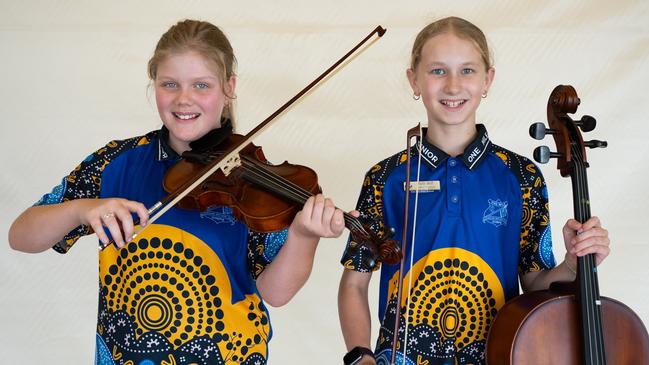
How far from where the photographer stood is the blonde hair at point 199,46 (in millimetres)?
1809

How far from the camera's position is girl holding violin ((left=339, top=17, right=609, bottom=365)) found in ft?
5.91

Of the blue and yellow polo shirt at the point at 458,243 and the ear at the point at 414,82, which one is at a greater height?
the ear at the point at 414,82

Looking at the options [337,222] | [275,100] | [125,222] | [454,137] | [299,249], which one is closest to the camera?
[125,222]

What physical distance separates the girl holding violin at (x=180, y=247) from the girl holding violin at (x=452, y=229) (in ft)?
0.64

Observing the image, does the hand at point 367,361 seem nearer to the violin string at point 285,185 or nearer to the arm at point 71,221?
the violin string at point 285,185

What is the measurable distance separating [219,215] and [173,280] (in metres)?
0.16

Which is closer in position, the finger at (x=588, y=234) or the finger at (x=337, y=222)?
the finger at (x=337, y=222)

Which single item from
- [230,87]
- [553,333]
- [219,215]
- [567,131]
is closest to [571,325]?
[553,333]

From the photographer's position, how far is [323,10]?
9.22 ft

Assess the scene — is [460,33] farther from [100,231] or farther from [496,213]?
[100,231]

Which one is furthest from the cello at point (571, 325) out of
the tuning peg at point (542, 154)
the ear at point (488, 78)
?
the ear at point (488, 78)

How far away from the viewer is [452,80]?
73.9 inches

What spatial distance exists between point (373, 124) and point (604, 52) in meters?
0.71

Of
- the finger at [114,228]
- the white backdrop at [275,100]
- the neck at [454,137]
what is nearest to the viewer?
the finger at [114,228]
